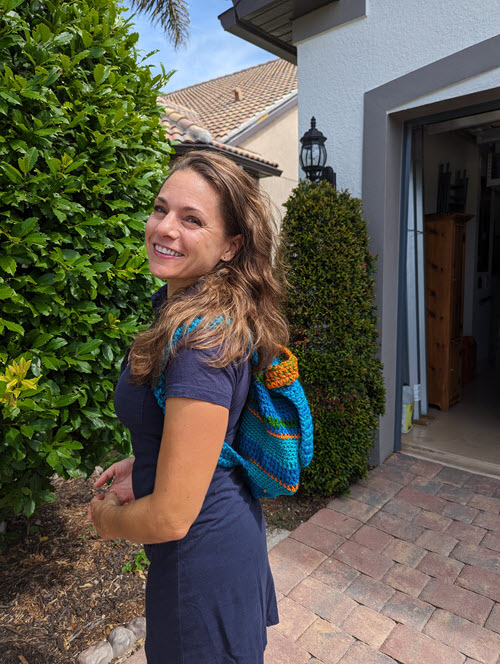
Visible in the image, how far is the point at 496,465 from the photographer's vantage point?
4152mm

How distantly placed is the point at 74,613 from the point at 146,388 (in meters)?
1.90

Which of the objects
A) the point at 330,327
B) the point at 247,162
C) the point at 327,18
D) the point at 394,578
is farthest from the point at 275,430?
the point at 247,162

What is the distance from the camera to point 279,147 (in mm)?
13344

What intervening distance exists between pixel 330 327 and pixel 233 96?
1391 cm

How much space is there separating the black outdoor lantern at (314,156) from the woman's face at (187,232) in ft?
9.88

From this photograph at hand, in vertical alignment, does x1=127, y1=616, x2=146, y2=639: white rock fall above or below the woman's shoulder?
below

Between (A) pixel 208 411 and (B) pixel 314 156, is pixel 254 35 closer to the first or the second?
(B) pixel 314 156

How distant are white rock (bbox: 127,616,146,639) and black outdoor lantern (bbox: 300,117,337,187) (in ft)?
11.4

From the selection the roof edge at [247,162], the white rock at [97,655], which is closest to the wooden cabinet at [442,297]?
the white rock at [97,655]

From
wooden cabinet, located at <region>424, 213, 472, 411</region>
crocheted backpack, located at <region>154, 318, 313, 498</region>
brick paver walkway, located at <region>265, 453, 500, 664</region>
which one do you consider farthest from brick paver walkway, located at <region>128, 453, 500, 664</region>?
wooden cabinet, located at <region>424, 213, 472, 411</region>

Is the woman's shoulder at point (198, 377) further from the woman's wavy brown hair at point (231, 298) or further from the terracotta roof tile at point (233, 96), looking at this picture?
the terracotta roof tile at point (233, 96)

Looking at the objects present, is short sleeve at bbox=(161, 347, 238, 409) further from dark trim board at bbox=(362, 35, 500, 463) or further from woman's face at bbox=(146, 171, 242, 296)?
dark trim board at bbox=(362, 35, 500, 463)

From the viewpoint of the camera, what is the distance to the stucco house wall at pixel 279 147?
41.5 ft

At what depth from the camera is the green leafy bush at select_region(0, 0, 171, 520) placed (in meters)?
1.90
